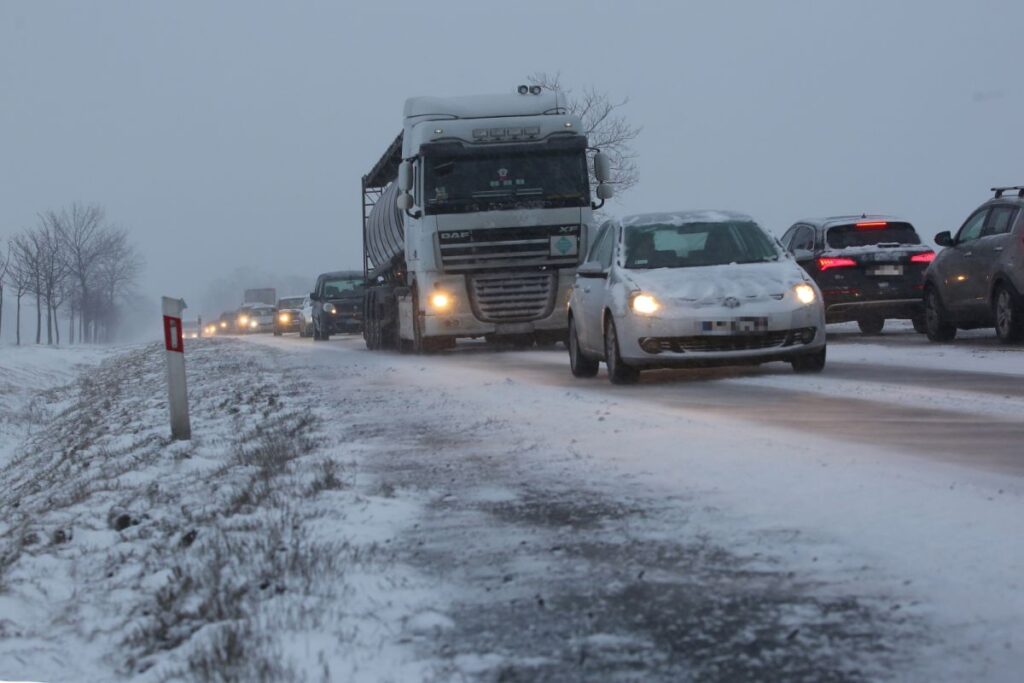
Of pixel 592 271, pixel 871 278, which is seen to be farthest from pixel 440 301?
pixel 592 271

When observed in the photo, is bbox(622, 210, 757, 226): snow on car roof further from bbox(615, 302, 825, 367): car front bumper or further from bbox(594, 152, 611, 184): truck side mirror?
bbox(594, 152, 611, 184): truck side mirror

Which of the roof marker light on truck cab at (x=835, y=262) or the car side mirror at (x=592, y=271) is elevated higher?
the roof marker light on truck cab at (x=835, y=262)

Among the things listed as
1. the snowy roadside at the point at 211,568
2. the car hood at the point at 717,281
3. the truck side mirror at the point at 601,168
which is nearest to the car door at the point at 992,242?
the car hood at the point at 717,281

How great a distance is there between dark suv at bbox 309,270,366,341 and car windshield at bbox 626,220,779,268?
81.0 ft

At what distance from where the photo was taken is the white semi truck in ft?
69.9

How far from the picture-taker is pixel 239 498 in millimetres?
6449

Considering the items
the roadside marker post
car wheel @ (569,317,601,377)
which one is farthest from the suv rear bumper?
the roadside marker post

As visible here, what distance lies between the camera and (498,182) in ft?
70.0

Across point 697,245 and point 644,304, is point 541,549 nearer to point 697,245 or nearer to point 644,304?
point 644,304

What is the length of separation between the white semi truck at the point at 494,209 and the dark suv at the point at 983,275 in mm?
5060

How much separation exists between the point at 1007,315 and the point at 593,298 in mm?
5640

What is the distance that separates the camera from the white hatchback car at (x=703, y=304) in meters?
12.8

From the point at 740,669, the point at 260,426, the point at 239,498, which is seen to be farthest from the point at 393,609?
the point at 260,426

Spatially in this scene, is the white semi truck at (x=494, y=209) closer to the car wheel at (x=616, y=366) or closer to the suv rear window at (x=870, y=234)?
the suv rear window at (x=870, y=234)
